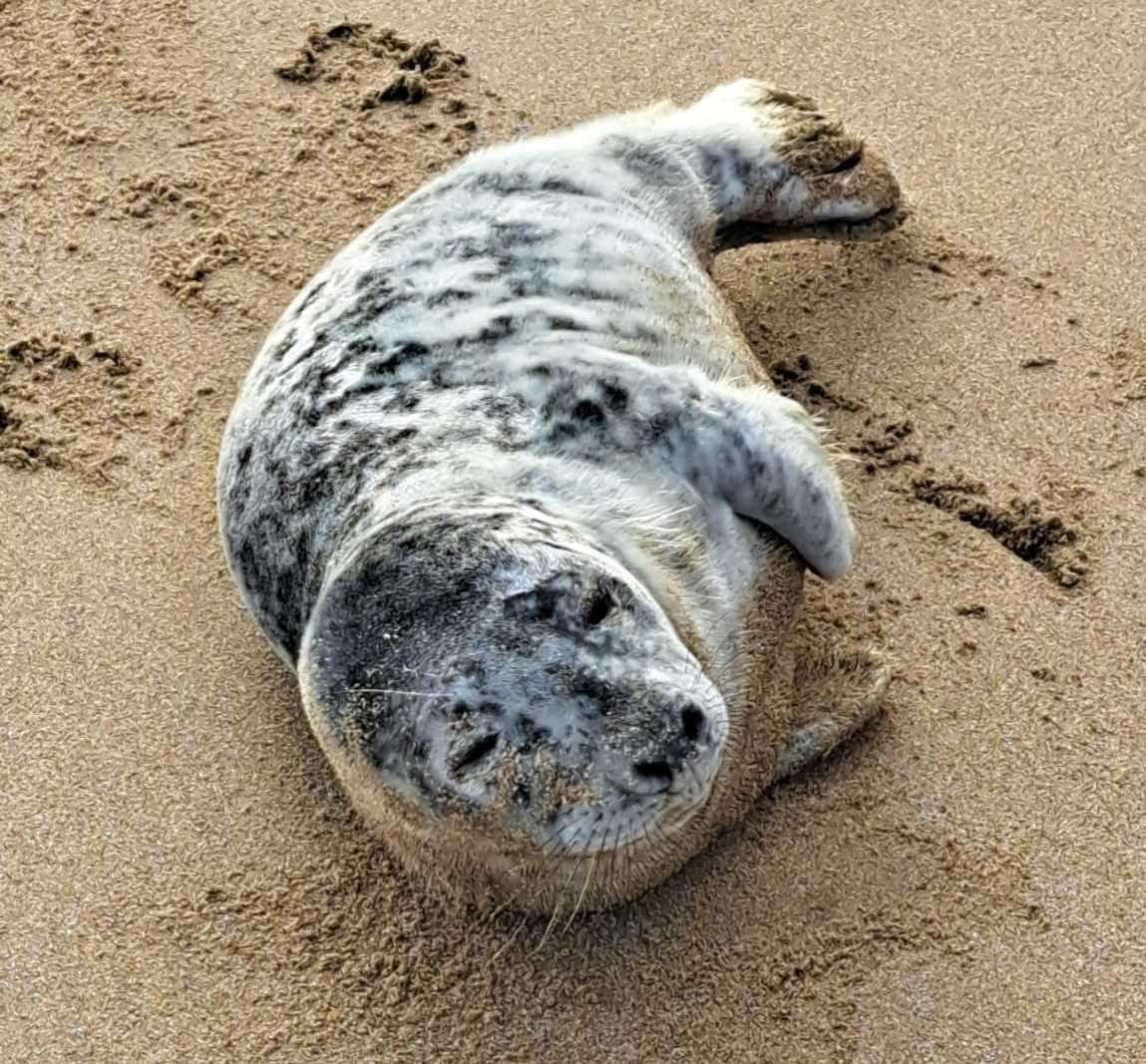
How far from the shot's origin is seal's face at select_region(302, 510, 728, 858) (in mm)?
2666

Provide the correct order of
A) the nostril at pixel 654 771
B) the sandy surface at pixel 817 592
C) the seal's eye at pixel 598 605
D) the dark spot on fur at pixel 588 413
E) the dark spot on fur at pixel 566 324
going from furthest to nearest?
the dark spot on fur at pixel 566 324, the dark spot on fur at pixel 588 413, the sandy surface at pixel 817 592, the seal's eye at pixel 598 605, the nostril at pixel 654 771

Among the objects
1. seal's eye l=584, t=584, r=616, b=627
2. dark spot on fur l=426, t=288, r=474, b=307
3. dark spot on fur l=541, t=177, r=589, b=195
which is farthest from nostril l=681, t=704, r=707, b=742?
dark spot on fur l=541, t=177, r=589, b=195

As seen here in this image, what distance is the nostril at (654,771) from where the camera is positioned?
2660 millimetres

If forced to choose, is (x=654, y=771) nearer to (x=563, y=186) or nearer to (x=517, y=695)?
(x=517, y=695)

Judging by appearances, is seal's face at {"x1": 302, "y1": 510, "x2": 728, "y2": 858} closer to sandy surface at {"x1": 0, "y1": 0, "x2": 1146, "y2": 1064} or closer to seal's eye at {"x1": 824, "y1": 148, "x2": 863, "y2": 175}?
sandy surface at {"x1": 0, "y1": 0, "x2": 1146, "y2": 1064}

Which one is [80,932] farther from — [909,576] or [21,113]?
[21,113]

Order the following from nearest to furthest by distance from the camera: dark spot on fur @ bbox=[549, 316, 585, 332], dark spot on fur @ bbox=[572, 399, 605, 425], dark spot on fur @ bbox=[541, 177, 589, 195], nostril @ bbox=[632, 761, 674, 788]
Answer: nostril @ bbox=[632, 761, 674, 788], dark spot on fur @ bbox=[572, 399, 605, 425], dark spot on fur @ bbox=[549, 316, 585, 332], dark spot on fur @ bbox=[541, 177, 589, 195]

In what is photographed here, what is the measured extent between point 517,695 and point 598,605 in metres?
0.20

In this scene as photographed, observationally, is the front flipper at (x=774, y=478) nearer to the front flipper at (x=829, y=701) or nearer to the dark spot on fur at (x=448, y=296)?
the front flipper at (x=829, y=701)

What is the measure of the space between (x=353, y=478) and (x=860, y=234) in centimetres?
172

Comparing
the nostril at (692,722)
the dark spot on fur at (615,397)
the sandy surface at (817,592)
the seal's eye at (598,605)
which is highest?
the seal's eye at (598,605)

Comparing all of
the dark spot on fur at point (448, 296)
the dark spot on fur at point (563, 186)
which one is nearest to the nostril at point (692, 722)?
the dark spot on fur at point (448, 296)

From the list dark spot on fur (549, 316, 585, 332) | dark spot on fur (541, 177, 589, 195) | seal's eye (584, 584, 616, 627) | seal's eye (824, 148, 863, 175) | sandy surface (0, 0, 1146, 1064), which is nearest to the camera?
seal's eye (584, 584, 616, 627)

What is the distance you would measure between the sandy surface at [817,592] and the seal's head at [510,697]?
0.45 metres
